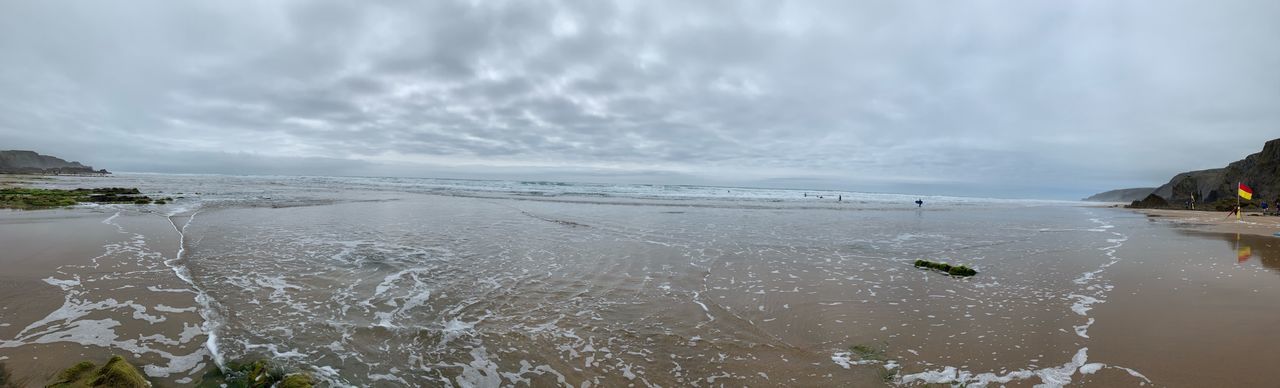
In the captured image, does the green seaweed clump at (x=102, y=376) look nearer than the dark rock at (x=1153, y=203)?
Yes

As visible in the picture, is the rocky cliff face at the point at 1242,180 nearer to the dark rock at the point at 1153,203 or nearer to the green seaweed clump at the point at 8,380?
the dark rock at the point at 1153,203

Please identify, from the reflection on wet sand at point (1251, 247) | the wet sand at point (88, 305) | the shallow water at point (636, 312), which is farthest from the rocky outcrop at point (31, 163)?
the reflection on wet sand at point (1251, 247)

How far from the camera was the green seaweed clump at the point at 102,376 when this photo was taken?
3.70 m

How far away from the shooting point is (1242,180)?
4088cm

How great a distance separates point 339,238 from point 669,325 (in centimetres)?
1098

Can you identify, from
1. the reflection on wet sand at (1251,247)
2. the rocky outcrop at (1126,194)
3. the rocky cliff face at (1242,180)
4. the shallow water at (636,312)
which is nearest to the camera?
the shallow water at (636,312)

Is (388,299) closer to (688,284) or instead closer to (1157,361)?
(688,284)

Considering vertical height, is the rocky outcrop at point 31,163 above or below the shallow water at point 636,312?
above

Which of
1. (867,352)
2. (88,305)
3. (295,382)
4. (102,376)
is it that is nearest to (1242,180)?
(867,352)

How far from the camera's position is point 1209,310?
6.86m

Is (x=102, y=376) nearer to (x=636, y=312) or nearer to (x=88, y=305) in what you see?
(x=88, y=305)

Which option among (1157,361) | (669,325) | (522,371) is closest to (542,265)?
(669,325)

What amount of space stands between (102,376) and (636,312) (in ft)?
16.7

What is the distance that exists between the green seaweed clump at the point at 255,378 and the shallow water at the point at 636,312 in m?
0.29
